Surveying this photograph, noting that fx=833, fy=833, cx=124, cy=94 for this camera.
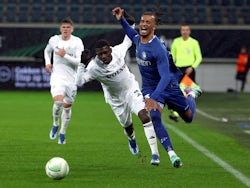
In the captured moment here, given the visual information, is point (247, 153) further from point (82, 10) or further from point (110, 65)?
point (82, 10)

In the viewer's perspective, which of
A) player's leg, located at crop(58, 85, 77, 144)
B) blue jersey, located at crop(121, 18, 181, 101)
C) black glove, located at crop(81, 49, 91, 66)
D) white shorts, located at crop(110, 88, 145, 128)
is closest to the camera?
blue jersey, located at crop(121, 18, 181, 101)

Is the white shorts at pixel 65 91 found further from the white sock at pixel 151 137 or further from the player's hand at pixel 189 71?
the player's hand at pixel 189 71

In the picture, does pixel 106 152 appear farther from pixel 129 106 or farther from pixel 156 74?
pixel 156 74

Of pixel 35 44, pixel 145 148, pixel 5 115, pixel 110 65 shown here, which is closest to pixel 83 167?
pixel 110 65

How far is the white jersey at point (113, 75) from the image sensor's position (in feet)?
38.9

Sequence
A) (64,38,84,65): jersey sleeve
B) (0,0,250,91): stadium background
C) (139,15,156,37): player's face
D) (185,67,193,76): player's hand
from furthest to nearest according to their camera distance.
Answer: (0,0,250,91): stadium background
(185,67,193,76): player's hand
(64,38,84,65): jersey sleeve
(139,15,156,37): player's face

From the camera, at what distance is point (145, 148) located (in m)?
14.0

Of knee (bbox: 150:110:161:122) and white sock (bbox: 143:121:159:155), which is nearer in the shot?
knee (bbox: 150:110:161:122)

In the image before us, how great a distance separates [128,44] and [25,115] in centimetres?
948

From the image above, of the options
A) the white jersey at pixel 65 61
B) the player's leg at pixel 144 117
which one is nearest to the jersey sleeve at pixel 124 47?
the player's leg at pixel 144 117

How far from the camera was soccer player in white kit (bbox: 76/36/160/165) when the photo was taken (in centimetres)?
1160

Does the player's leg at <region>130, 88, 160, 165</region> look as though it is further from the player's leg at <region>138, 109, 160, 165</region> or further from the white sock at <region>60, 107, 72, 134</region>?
the white sock at <region>60, 107, 72, 134</region>

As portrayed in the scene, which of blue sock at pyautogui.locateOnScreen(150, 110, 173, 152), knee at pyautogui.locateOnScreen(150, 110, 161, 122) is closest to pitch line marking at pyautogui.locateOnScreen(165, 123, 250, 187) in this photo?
blue sock at pyautogui.locateOnScreen(150, 110, 173, 152)

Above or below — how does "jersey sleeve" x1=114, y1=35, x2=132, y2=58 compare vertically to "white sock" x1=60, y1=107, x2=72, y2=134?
above
